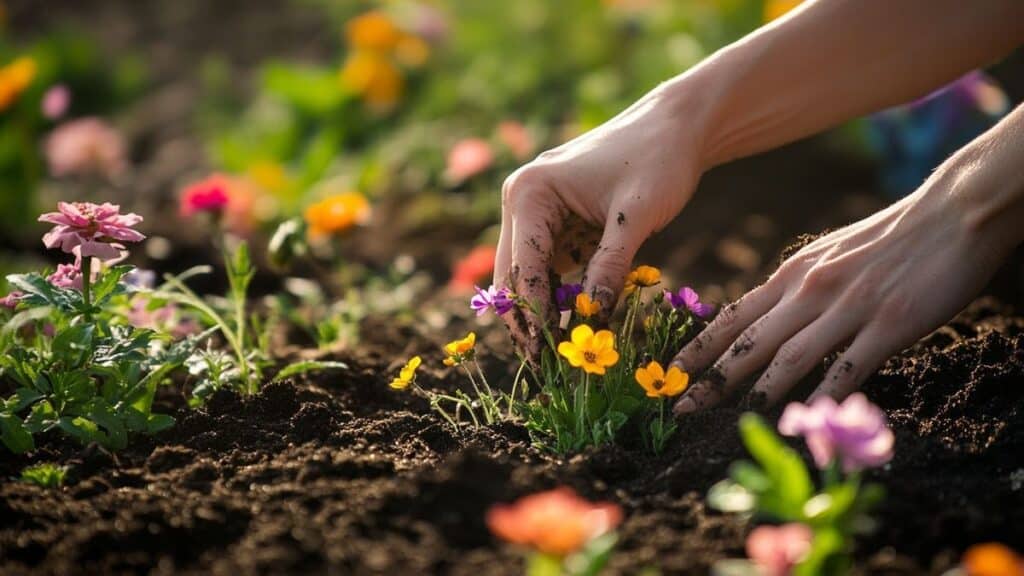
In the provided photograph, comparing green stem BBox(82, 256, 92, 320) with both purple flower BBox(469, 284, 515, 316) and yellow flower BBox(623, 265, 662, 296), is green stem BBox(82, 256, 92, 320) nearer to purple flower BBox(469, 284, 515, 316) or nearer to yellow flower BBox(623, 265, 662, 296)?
purple flower BBox(469, 284, 515, 316)

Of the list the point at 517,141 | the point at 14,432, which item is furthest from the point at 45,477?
the point at 517,141

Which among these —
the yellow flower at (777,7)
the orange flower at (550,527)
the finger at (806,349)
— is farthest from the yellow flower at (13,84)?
the orange flower at (550,527)

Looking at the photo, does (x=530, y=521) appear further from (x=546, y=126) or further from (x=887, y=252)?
(x=546, y=126)

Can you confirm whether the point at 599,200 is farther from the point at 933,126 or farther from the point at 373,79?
the point at 373,79

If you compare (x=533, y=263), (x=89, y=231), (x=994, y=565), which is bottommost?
(x=994, y=565)

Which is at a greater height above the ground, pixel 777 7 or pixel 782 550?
pixel 777 7

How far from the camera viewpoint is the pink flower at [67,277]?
202 centimetres

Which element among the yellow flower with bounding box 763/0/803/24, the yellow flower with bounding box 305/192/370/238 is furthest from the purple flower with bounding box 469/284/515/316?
the yellow flower with bounding box 763/0/803/24

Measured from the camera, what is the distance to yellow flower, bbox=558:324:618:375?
183 cm

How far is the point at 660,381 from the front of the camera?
73.9 inches

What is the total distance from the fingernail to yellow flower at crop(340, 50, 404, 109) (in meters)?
3.13

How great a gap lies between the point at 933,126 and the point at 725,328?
7.00 feet

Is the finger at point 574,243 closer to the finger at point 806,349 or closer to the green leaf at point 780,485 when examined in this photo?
the finger at point 806,349

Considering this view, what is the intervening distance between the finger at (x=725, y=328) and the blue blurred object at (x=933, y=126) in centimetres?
189
